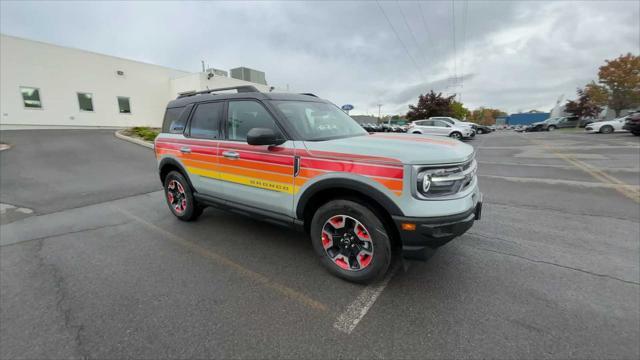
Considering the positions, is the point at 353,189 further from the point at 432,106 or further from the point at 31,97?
the point at 432,106

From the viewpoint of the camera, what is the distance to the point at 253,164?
3141 mm

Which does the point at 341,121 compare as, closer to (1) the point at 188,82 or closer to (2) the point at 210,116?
(2) the point at 210,116

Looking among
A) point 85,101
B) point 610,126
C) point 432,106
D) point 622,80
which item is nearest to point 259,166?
point 85,101

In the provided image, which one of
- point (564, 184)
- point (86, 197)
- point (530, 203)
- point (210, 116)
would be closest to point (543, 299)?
point (530, 203)

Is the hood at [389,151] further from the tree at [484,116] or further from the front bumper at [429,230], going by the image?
the tree at [484,116]

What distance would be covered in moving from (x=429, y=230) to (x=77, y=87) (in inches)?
952

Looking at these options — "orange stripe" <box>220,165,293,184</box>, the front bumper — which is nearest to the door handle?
"orange stripe" <box>220,165,293,184</box>

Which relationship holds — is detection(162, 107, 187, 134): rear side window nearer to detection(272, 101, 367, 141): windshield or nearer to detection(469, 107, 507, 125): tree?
detection(272, 101, 367, 141): windshield

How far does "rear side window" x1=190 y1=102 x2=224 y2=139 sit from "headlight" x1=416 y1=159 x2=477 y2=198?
2653 millimetres

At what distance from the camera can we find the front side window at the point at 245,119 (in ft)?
10.2

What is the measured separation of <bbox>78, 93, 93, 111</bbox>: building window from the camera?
1830 cm

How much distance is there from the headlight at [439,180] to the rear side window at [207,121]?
2653mm

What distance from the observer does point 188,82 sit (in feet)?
74.6

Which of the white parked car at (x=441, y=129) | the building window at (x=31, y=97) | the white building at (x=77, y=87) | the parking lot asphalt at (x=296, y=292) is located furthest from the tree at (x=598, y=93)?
the building window at (x=31, y=97)
